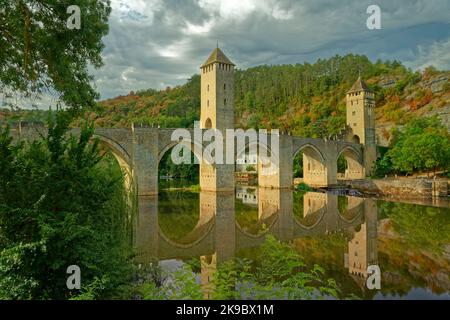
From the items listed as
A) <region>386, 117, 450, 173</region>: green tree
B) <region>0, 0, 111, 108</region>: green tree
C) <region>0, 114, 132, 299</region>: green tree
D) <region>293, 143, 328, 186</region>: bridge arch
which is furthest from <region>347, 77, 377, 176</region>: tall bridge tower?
<region>0, 114, 132, 299</region>: green tree

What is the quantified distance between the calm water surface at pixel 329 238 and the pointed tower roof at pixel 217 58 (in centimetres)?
1424

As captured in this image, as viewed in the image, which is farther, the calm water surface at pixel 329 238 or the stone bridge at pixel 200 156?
the stone bridge at pixel 200 156

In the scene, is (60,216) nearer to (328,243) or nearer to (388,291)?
(388,291)

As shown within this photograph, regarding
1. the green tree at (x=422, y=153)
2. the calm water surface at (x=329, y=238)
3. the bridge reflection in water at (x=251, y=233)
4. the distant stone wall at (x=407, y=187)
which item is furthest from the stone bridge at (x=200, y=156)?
the distant stone wall at (x=407, y=187)

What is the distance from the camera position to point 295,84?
88.1 meters

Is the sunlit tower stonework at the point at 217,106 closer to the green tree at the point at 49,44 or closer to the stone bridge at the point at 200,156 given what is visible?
the stone bridge at the point at 200,156

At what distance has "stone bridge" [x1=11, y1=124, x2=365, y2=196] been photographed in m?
27.2

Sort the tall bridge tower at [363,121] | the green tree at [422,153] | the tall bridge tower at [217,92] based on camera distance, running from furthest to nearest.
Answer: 1. the tall bridge tower at [363,121]
2. the green tree at [422,153]
3. the tall bridge tower at [217,92]

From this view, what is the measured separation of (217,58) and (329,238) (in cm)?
2264

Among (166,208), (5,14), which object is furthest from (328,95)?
(5,14)

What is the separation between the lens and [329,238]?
14359 mm

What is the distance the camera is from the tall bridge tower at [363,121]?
47.2 meters

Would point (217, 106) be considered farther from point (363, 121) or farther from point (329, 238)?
point (363, 121)
